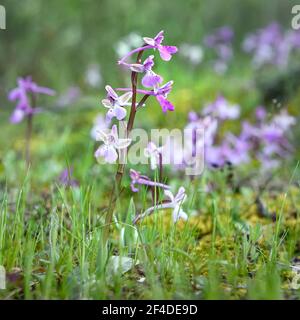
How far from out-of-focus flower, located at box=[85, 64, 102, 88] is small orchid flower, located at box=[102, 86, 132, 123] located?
3.86 metres

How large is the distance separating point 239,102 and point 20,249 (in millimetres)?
2841

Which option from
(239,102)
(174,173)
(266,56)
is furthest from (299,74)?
(174,173)

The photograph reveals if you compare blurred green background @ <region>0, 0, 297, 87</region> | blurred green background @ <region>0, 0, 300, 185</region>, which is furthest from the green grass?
blurred green background @ <region>0, 0, 297, 87</region>

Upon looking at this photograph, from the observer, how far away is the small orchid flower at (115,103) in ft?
5.19

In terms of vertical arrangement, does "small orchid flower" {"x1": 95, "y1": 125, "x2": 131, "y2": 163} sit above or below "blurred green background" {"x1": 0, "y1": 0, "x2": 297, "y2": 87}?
below

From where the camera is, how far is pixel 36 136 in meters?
4.10

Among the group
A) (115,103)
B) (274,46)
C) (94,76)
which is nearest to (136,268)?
(115,103)

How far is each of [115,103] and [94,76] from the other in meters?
3.90

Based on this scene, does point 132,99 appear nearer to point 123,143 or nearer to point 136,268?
point 123,143

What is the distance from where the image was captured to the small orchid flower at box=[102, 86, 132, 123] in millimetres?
1581

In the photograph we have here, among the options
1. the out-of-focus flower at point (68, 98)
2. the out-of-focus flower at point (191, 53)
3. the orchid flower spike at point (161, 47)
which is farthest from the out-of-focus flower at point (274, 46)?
the orchid flower spike at point (161, 47)

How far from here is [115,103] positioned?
5.26 feet

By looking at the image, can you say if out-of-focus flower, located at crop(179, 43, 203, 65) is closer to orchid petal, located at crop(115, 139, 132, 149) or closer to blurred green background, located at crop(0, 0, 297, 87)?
blurred green background, located at crop(0, 0, 297, 87)

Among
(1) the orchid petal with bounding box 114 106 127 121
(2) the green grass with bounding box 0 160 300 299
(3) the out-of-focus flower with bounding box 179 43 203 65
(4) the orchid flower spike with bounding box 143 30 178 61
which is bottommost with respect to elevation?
(2) the green grass with bounding box 0 160 300 299
